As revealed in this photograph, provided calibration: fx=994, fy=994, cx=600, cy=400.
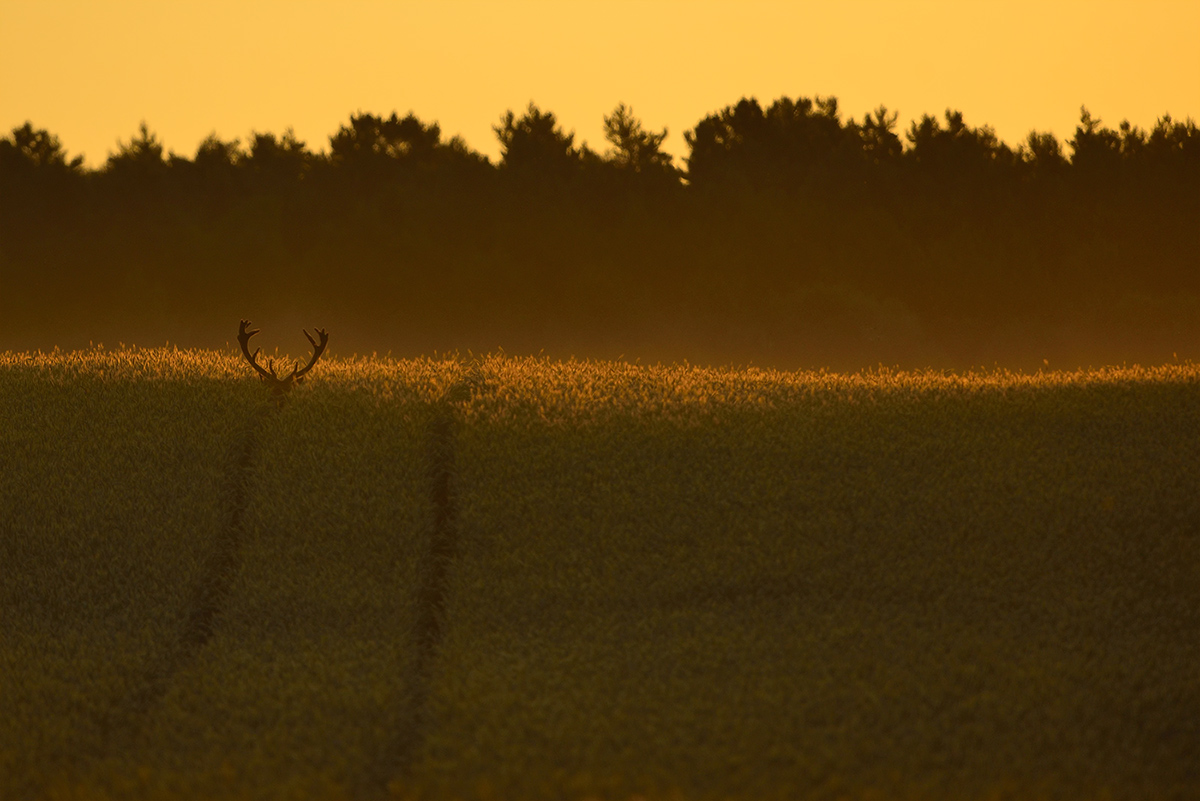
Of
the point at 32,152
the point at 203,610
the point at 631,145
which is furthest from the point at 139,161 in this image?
the point at 203,610

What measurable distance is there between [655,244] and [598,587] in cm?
3725

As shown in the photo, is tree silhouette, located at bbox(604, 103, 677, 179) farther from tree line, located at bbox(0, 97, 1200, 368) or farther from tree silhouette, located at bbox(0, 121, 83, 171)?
tree silhouette, located at bbox(0, 121, 83, 171)

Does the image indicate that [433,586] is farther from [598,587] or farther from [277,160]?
[277,160]

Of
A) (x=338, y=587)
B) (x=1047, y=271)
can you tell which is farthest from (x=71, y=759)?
(x=1047, y=271)

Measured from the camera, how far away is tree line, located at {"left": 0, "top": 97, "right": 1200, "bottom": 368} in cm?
4481

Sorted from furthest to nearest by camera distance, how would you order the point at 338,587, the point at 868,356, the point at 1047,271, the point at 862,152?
the point at 862,152 → the point at 1047,271 → the point at 868,356 → the point at 338,587

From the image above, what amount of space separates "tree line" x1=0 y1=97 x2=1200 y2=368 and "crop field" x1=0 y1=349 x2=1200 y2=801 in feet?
79.3

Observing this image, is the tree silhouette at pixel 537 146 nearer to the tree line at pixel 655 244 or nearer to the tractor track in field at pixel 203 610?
the tree line at pixel 655 244

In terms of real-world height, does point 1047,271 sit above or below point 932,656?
above

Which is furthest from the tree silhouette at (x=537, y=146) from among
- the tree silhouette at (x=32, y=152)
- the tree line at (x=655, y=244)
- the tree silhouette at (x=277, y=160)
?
the tree silhouette at (x=32, y=152)

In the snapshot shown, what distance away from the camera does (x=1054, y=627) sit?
458 inches

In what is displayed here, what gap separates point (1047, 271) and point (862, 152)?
11.4 metres

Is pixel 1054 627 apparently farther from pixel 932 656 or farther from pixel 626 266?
pixel 626 266

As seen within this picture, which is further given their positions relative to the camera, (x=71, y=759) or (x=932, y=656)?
(x=932, y=656)
